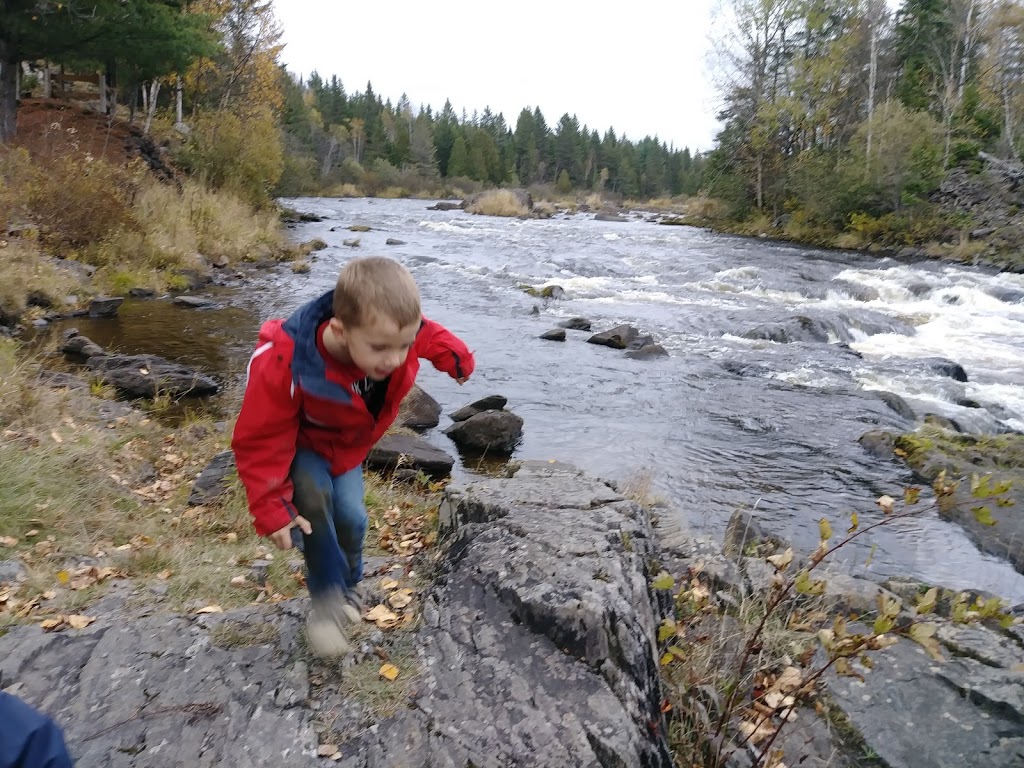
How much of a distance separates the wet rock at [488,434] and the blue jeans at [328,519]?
4651mm

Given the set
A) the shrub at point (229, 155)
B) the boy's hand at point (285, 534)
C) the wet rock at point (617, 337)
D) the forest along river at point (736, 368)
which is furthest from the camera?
the shrub at point (229, 155)

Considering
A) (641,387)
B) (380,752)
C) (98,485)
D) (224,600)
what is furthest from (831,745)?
(641,387)

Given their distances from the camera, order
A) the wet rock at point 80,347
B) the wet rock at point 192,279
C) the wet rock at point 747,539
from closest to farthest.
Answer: the wet rock at point 747,539 → the wet rock at point 80,347 → the wet rock at point 192,279

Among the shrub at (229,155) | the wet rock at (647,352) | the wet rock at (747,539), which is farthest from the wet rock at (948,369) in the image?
the shrub at (229,155)

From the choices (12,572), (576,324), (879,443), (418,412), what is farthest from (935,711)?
(576,324)

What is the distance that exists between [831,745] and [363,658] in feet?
6.29

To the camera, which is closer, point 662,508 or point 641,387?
point 662,508

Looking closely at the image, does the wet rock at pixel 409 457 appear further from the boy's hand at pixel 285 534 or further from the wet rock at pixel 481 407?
the boy's hand at pixel 285 534

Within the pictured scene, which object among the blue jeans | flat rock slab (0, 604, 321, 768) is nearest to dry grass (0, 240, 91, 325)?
flat rock slab (0, 604, 321, 768)

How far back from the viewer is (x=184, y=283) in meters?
14.3


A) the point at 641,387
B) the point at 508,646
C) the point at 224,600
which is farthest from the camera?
the point at 641,387

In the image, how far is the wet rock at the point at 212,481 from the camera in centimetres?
509

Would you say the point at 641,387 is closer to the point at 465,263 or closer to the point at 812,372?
the point at 812,372

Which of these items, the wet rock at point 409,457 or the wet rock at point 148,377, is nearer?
the wet rock at point 409,457
